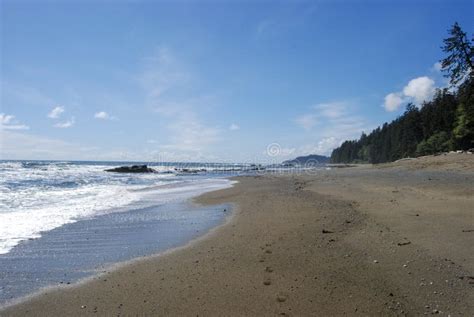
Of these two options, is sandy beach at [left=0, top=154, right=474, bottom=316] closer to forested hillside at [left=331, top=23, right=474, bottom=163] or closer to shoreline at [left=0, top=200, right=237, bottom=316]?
shoreline at [left=0, top=200, right=237, bottom=316]

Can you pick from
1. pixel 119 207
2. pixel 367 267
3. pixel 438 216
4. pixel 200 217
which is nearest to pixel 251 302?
pixel 367 267

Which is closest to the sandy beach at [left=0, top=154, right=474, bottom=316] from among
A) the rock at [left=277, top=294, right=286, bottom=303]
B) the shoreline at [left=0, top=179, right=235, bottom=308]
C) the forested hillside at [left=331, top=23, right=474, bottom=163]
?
the rock at [left=277, top=294, right=286, bottom=303]

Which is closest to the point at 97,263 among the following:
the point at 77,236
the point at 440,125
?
the point at 77,236

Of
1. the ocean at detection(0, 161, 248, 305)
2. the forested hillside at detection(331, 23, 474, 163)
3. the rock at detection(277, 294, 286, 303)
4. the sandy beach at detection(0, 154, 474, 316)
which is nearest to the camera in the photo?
the sandy beach at detection(0, 154, 474, 316)

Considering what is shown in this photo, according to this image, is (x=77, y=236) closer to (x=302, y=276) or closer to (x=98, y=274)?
(x=98, y=274)

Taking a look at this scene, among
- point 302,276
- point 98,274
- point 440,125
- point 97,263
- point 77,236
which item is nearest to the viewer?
point 302,276

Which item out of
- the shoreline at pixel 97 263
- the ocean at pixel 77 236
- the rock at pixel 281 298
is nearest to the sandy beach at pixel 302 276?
the rock at pixel 281 298

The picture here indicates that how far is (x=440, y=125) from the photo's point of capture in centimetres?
6247

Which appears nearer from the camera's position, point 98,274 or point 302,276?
point 302,276

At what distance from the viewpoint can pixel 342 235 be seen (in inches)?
297

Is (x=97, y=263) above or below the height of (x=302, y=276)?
below

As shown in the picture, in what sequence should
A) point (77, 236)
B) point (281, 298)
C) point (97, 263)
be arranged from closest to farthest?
point (281, 298) → point (97, 263) → point (77, 236)

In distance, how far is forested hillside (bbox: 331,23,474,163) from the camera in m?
26.7

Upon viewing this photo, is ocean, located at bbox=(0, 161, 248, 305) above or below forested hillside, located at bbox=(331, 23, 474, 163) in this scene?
below
